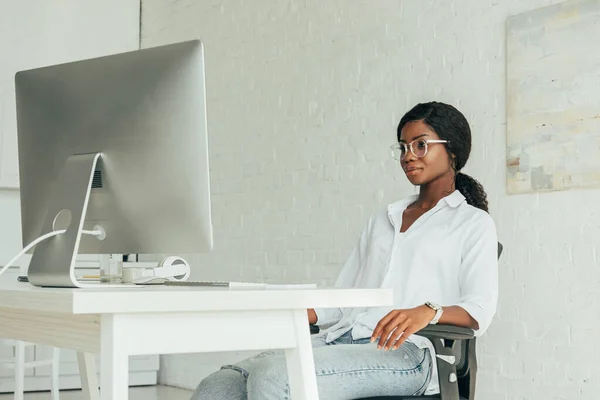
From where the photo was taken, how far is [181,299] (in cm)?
157

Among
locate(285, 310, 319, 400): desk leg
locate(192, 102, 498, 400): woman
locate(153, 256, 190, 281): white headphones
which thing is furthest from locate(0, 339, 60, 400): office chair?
locate(285, 310, 319, 400): desk leg

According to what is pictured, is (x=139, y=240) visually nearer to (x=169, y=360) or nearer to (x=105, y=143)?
(x=105, y=143)

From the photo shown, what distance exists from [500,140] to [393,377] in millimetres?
1798

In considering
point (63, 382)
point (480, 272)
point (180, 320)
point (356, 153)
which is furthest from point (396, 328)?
point (63, 382)

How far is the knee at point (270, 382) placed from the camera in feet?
6.57

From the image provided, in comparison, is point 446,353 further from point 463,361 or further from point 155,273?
point 155,273

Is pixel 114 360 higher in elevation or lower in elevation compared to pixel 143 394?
higher

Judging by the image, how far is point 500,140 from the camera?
377 cm

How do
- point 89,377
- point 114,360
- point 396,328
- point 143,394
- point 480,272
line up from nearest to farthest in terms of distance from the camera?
point 114,360 < point 396,328 < point 480,272 < point 89,377 < point 143,394

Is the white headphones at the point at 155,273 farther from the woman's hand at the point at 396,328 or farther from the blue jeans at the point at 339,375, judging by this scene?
the woman's hand at the point at 396,328

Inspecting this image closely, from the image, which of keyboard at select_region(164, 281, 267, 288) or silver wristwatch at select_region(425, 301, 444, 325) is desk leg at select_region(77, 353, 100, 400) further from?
silver wristwatch at select_region(425, 301, 444, 325)

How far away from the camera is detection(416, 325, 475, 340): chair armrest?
2.09 m

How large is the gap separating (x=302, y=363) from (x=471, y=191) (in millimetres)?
1097

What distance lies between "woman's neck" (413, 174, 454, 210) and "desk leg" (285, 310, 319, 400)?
103cm
